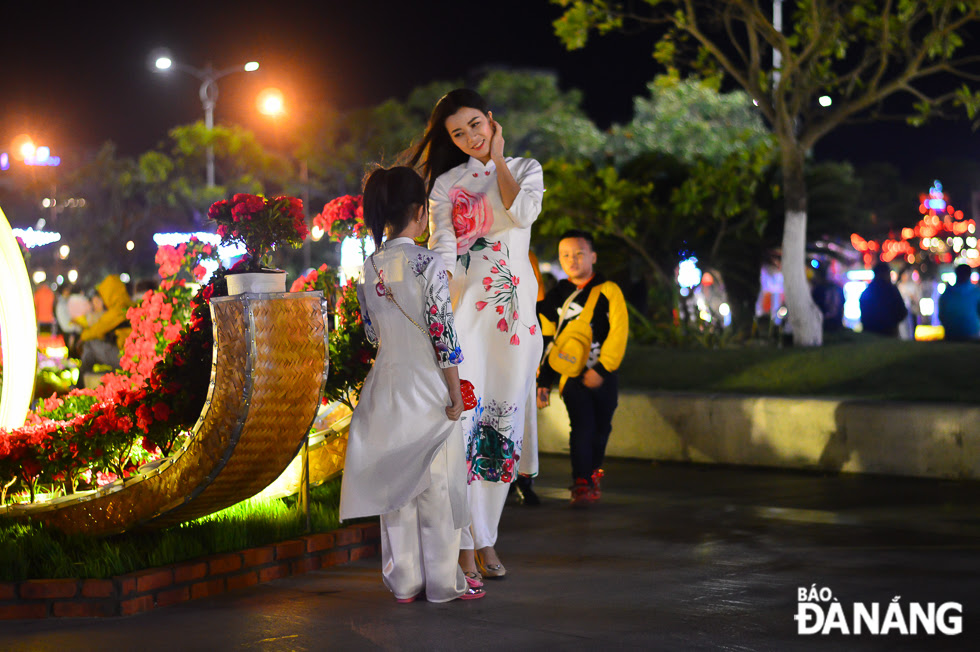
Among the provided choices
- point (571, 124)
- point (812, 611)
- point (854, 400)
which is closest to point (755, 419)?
point (854, 400)

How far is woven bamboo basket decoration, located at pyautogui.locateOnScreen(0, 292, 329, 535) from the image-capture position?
5.61 m

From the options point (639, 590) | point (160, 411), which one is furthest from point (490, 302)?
point (160, 411)

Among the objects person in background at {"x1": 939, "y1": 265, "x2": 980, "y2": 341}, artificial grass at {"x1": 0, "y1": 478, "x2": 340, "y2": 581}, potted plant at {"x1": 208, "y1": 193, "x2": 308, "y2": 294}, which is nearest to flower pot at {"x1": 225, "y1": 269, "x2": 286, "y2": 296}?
potted plant at {"x1": 208, "y1": 193, "x2": 308, "y2": 294}

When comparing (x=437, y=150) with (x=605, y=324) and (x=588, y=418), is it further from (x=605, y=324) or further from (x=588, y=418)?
(x=588, y=418)

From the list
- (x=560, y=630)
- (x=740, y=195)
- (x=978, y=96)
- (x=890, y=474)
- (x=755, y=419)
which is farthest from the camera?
(x=740, y=195)

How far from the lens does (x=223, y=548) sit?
6027 millimetres

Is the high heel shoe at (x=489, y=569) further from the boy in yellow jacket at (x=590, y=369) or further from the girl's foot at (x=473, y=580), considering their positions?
the boy in yellow jacket at (x=590, y=369)

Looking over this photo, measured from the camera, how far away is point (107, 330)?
1388 cm

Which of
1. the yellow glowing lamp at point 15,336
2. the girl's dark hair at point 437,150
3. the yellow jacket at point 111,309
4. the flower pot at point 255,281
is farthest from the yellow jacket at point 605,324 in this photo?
the yellow jacket at point 111,309

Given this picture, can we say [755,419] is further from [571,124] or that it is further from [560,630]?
[571,124]

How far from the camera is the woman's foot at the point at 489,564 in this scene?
5.95 metres

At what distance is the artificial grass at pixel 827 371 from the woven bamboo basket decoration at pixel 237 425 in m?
5.91

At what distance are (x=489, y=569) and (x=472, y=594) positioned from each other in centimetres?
44

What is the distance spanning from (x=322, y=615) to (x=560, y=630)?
1.04 metres
